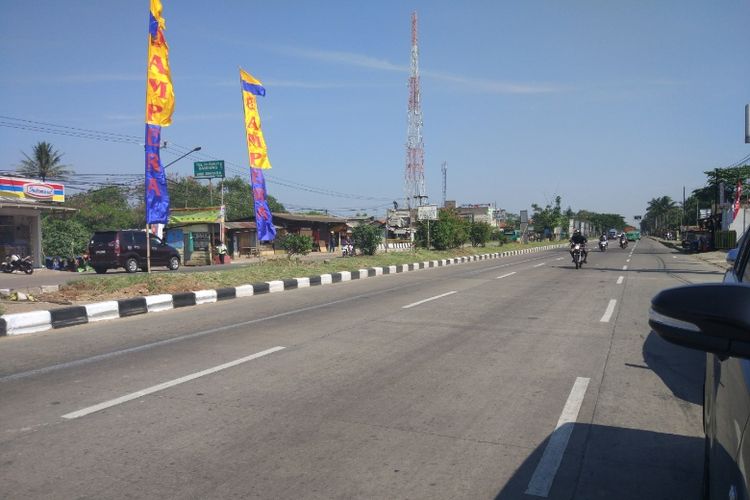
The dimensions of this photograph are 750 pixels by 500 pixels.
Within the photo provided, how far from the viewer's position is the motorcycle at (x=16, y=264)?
24.8 meters

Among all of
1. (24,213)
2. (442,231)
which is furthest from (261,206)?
(442,231)

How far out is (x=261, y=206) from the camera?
1914 centimetres

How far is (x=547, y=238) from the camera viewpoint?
3489 inches

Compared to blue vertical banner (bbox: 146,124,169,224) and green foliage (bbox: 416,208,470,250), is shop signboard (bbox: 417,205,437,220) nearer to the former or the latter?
green foliage (bbox: 416,208,470,250)

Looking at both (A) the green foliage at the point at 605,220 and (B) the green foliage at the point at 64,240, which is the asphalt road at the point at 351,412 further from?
(A) the green foliage at the point at 605,220

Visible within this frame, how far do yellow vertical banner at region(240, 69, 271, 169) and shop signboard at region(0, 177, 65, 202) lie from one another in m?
15.5

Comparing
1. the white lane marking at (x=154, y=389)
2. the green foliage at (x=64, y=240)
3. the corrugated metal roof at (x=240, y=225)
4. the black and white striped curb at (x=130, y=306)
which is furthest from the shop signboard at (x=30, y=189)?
the white lane marking at (x=154, y=389)

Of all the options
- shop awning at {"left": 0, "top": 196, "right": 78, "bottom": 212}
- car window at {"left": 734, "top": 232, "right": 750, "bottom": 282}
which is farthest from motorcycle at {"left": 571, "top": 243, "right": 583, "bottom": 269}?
shop awning at {"left": 0, "top": 196, "right": 78, "bottom": 212}

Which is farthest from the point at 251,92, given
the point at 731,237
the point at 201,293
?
the point at 731,237

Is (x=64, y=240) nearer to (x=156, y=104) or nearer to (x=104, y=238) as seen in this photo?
(x=104, y=238)

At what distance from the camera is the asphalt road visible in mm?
3371

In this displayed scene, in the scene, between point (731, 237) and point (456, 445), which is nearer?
point (456, 445)

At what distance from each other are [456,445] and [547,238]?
88725 mm

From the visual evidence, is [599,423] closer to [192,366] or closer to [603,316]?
[192,366]
